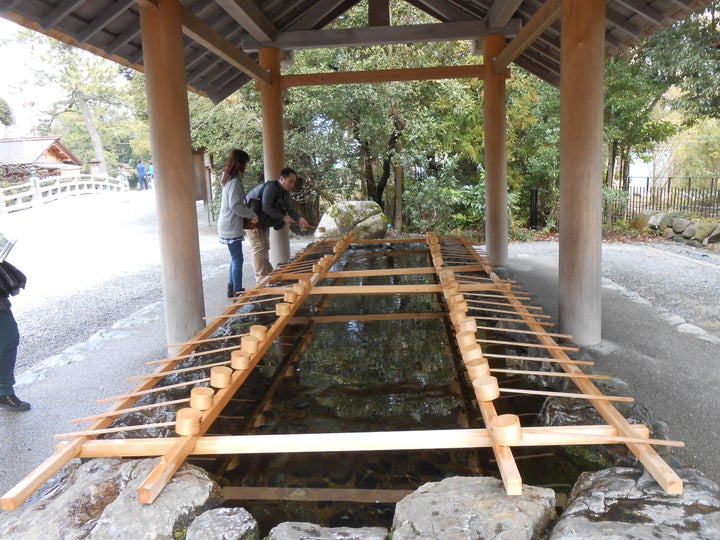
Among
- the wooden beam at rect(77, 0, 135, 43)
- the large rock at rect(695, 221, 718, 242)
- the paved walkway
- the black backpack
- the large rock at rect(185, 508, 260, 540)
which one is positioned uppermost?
the wooden beam at rect(77, 0, 135, 43)

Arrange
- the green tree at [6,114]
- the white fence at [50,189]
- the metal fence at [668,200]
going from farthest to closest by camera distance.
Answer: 1. the green tree at [6,114]
2. the white fence at [50,189]
3. the metal fence at [668,200]

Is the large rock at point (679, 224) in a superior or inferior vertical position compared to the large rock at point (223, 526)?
superior

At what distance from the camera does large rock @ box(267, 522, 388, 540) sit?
4.98 feet

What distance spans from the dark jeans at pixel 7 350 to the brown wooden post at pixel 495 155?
5383 millimetres

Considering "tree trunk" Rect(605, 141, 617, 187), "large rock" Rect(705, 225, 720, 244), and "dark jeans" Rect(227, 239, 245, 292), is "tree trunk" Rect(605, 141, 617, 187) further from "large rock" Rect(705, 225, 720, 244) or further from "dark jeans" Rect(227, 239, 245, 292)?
"dark jeans" Rect(227, 239, 245, 292)

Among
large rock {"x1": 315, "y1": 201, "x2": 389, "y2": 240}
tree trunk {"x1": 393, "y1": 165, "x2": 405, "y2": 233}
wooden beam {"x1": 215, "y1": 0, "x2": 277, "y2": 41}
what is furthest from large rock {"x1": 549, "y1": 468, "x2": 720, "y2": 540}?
tree trunk {"x1": 393, "y1": 165, "x2": 405, "y2": 233}

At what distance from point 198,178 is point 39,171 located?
840 inches

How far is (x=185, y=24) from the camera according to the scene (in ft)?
13.6

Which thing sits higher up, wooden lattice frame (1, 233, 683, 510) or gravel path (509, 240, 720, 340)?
wooden lattice frame (1, 233, 683, 510)

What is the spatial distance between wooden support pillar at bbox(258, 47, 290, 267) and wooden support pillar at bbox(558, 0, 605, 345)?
13.4ft

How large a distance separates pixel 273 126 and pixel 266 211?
7.20 feet

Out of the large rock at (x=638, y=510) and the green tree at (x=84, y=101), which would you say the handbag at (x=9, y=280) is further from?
the green tree at (x=84, y=101)

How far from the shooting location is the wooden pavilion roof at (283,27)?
4059 mm

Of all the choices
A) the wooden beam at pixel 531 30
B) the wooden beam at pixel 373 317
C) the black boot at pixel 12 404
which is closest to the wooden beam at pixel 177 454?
the black boot at pixel 12 404
